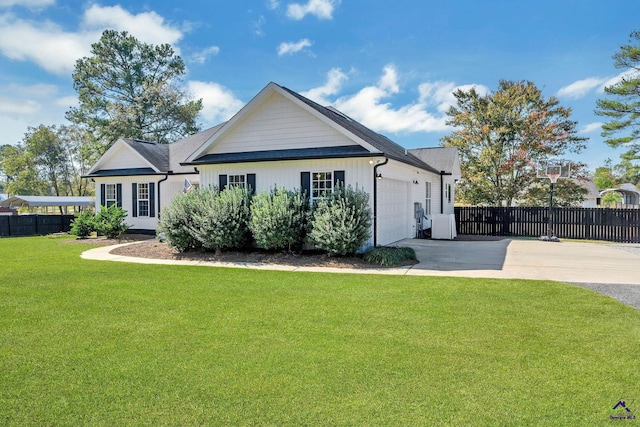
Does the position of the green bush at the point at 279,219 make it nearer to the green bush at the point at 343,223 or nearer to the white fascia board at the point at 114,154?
the green bush at the point at 343,223

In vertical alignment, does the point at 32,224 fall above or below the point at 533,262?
above

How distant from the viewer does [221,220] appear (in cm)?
1150

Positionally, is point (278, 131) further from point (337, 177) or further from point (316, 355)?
point (316, 355)

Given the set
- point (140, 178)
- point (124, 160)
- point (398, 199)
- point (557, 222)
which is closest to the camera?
point (398, 199)

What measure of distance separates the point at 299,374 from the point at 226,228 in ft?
27.2

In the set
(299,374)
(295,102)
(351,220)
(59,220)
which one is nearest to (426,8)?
(295,102)

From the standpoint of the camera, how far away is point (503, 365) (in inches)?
154

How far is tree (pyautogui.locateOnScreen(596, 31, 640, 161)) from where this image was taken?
2080cm

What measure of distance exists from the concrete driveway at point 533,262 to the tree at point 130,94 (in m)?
26.7

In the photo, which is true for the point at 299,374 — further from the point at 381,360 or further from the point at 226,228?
the point at 226,228

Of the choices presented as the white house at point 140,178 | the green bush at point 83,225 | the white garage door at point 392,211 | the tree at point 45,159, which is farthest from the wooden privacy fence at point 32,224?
the tree at point 45,159

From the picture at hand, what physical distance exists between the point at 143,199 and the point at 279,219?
36.3 feet

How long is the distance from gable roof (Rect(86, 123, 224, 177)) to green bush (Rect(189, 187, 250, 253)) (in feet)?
21.8

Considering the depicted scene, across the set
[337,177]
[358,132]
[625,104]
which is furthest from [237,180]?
[625,104]
